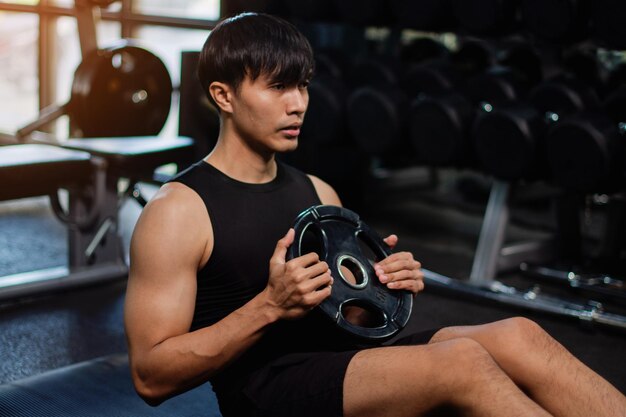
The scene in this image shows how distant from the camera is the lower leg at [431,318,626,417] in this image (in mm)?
1452

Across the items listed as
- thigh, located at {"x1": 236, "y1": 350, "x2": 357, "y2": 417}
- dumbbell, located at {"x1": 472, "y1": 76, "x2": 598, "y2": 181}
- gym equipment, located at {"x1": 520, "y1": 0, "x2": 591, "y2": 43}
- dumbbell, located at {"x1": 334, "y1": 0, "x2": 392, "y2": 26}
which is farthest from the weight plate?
thigh, located at {"x1": 236, "y1": 350, "x2": 357, "y2": 417}

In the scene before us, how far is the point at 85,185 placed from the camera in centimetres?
318

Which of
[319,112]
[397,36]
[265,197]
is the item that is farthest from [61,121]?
[265,197]

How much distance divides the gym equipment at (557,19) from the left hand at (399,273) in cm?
174

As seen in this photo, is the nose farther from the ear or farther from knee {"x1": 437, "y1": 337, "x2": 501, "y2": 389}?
knee {"x1": 437, "y1": 337, "x2": 501, "y2": 389}

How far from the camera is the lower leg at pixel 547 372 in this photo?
1452 millimetres

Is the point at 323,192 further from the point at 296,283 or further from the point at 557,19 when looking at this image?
the point at 557,19

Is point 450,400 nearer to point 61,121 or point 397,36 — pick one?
point 397,36

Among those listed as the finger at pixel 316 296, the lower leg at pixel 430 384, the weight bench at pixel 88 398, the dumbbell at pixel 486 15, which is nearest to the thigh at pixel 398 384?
the lower leg at pixel 430 384

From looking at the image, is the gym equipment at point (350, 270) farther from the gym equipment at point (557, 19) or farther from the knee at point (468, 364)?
the gym equipment at point (557, 19)

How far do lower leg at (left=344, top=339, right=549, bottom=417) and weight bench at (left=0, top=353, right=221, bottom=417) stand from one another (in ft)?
2.19

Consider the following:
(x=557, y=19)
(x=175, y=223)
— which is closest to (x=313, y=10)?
(x=557, y=19)

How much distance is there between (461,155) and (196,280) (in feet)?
6.48

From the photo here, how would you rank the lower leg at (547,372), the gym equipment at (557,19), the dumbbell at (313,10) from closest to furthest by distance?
the lower leg at (547,372)
the gym equipment at (557,19)
the dumbbell at (313,10)
